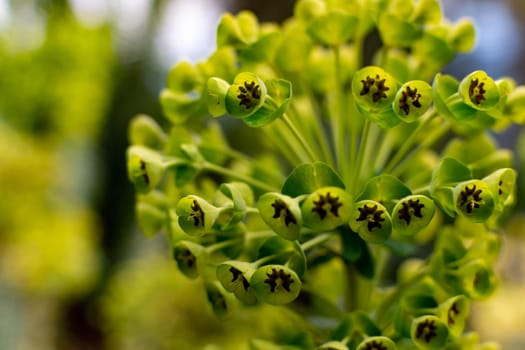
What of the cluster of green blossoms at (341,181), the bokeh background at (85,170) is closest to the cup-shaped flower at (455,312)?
the cluster of green blossoms at (341,181)

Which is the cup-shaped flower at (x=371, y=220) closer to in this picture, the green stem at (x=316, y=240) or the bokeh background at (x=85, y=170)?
the green stem at (x=316, y=240)

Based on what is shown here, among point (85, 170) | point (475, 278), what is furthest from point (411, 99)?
point (85, 170)

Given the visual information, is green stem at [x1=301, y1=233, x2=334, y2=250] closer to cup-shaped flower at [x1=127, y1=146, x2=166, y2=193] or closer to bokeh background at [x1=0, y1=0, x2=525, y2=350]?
cup-shaped flower at [x1=127, y1=146, x2=166, y2=193]

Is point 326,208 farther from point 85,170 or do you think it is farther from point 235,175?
point 85,170

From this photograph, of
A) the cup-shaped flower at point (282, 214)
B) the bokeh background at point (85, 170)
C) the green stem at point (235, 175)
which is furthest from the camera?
the bokeh background at point (85, 170)

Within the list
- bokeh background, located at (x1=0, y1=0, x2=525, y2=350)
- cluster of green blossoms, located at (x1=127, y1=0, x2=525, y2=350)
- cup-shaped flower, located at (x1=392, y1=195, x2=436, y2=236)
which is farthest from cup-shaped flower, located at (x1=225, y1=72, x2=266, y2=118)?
bokeh background, located at (x1=0, y1=0, x2=525, y2=350)

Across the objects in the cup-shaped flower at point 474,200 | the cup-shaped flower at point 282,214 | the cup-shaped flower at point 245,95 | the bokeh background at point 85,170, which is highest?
the cup-shaped flower at point 245,95
